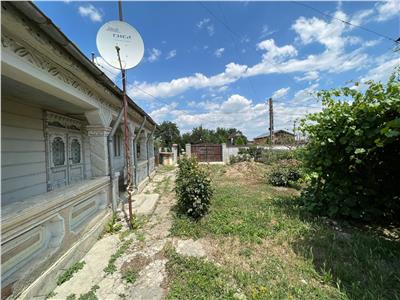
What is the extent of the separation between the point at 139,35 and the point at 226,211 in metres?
4.20

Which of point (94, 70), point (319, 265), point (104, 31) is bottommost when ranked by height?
point (319, 265)

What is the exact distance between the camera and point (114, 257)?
3.07 meters

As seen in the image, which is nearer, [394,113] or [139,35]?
[394,113]

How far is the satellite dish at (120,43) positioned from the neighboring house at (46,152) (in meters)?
0.52

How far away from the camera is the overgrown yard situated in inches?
90.6

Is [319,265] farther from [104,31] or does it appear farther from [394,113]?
[104,31]

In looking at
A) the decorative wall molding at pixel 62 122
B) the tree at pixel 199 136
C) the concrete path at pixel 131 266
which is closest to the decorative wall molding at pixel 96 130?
the decorative wall molding at pixel 62 122

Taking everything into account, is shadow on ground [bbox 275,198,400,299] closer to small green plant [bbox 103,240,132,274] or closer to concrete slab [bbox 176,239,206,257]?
concrete slab [bbox 176,239,206,257]

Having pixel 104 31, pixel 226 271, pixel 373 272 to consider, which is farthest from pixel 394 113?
pixel 104 31

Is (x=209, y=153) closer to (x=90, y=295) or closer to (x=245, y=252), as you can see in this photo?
(x=245, y=252)

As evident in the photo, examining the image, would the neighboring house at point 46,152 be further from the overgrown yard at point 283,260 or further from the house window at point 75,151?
the overgrown yard at point 283,260

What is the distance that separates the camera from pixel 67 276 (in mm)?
2635

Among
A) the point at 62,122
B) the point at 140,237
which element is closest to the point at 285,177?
the point at 140,237

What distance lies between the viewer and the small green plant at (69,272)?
2559 millimetres
